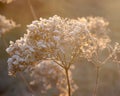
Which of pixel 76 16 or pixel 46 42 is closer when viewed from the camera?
pixel 46 42

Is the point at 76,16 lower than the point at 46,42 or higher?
higher

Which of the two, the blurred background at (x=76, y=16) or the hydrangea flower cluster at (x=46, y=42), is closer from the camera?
the hydrangea flower cluster at (x=46, y=42)

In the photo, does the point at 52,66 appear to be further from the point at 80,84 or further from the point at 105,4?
the point at 105,4

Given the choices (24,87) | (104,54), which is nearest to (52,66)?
(24,87)

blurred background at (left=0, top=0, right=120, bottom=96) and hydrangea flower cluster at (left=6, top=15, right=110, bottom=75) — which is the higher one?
blurred background at (left=0, top=0, right=120, bottom=96)

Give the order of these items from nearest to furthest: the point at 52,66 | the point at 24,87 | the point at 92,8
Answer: the point at 52,66
the point at 24,87
the point at 92,8

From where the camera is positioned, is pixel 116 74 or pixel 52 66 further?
pixel 116 74

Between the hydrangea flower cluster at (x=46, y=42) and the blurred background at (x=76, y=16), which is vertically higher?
the blurred background at (x=76, y=16)

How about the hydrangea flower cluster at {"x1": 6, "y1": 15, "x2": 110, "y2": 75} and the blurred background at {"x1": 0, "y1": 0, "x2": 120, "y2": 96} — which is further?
the blurred background at {"x1": 0, "y1": 0, "x2": 120, "y2": 96}
